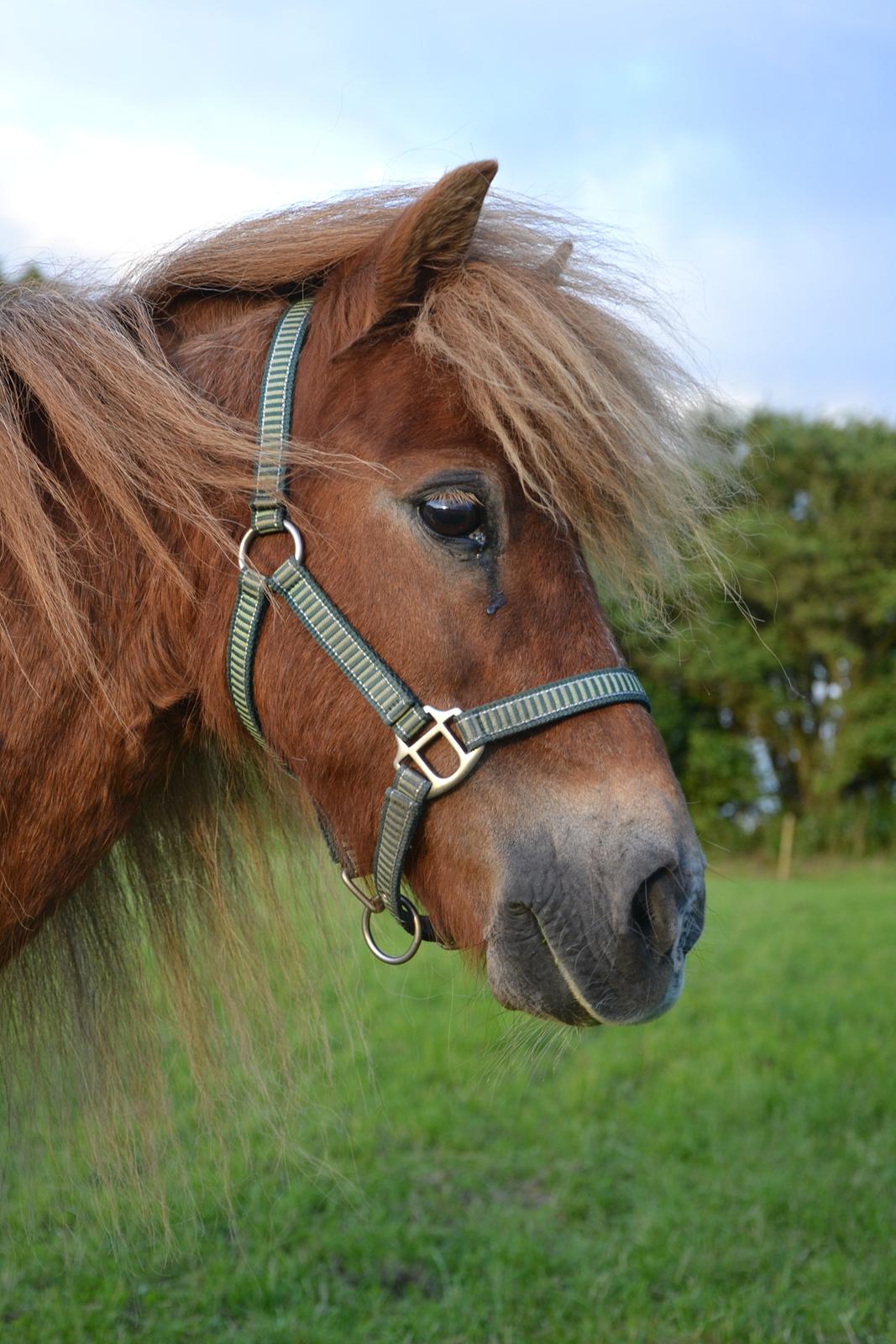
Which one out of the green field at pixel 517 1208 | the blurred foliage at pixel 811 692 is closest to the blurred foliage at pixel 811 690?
the blurred foliage at pixel 811 692

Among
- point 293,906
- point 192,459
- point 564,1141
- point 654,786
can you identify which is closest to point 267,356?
point 192,459

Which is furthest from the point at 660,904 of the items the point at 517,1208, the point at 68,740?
the point at 517,1208

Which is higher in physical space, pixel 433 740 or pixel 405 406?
pixel 405 406

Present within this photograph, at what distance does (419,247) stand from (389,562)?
0.53 meters

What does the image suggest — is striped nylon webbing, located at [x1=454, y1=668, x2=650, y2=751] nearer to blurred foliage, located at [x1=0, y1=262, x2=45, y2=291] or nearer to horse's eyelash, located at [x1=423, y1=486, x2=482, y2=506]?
horse's eyelash, located at [x1=423, y1=486, x2=482, y2=506]

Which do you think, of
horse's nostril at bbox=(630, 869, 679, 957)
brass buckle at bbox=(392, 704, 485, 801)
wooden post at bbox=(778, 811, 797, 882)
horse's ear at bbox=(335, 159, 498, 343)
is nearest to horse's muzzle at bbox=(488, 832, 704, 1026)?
horse's nostril at bbox=(630, 869, 679, 957)

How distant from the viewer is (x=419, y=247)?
5.74 feet

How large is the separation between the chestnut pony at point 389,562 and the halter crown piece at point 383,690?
0.08ft

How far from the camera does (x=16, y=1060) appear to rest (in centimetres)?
216

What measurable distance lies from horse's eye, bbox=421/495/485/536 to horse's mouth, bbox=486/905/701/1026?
0.61m

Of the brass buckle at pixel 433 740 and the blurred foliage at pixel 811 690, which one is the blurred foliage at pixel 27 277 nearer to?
the brass buckle at pixel 433 740

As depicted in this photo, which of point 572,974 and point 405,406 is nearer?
point 572,974

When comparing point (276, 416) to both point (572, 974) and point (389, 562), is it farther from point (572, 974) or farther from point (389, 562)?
point (572, 974)

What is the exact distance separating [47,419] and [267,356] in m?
0.41
